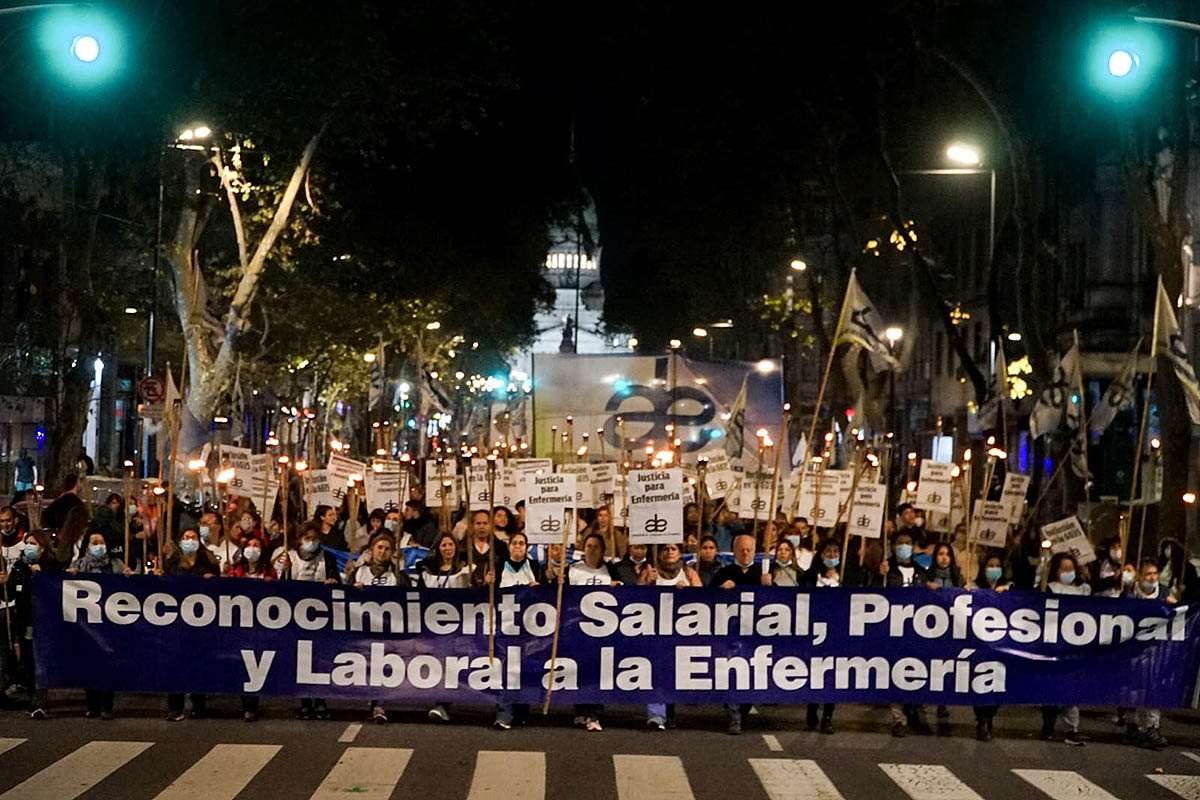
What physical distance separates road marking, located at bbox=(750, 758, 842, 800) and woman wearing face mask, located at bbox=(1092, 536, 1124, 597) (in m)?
3.35

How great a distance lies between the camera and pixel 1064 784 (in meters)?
11.6

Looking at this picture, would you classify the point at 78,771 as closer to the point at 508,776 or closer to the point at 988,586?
the point at 508,776

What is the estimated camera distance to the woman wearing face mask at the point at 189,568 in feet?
44.9

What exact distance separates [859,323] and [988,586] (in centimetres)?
435

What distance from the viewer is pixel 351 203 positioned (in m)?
41.3

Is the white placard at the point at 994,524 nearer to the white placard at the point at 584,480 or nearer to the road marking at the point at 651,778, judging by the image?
the white placard at the point at 584,480

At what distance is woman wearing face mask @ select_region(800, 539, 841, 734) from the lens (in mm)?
13961

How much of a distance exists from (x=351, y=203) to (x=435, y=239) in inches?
85.2

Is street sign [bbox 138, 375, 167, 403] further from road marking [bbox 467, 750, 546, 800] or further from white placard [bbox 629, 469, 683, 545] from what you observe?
road marking [bbox 467, 750, 546, 800]

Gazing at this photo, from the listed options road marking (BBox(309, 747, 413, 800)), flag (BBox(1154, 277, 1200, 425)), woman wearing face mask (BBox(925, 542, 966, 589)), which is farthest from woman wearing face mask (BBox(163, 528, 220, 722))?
flag (BBox(1154, 277, 1200, 425))

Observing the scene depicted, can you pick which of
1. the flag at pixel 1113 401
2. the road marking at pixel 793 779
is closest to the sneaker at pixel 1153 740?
the road marking at pixel 793 779

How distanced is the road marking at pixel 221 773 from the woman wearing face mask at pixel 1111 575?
21.1 ft

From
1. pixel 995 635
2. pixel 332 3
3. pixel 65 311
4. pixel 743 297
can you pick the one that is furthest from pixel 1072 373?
pixel 743 297

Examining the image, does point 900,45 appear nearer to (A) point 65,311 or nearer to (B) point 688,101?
(B) point 688,101
